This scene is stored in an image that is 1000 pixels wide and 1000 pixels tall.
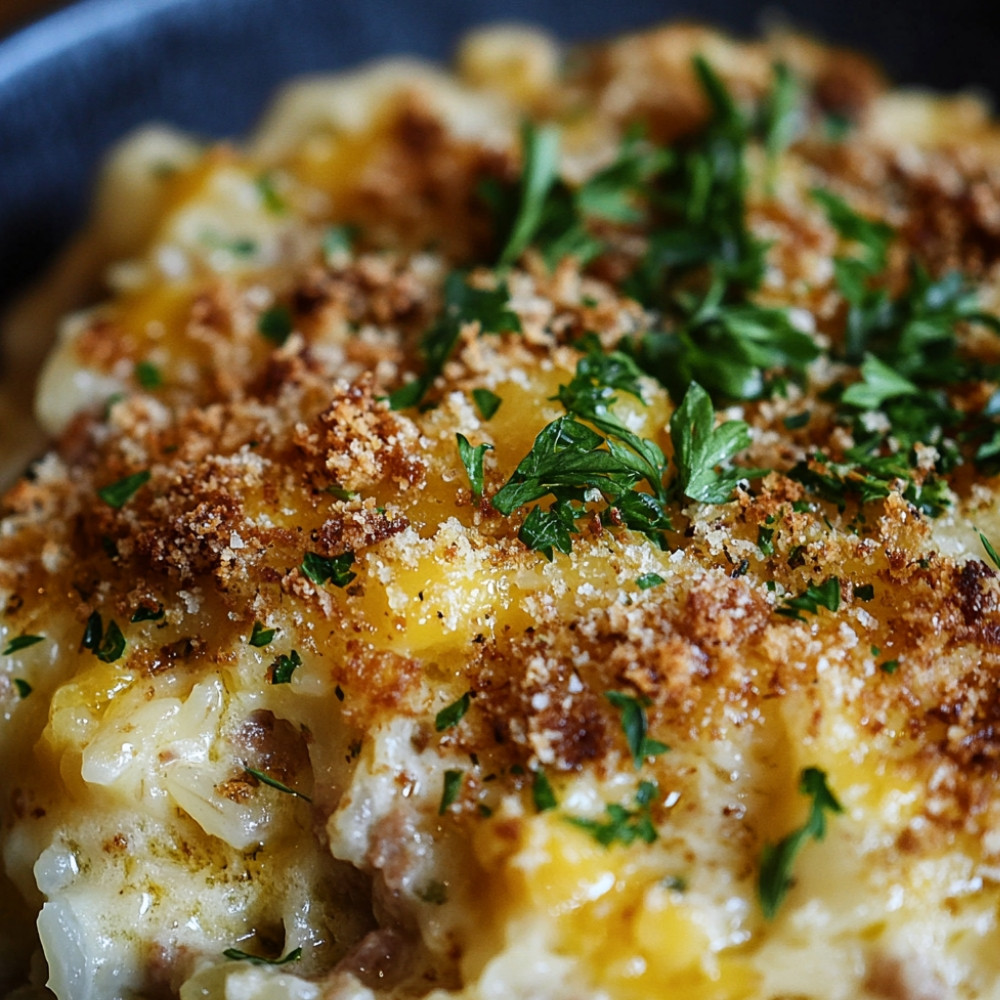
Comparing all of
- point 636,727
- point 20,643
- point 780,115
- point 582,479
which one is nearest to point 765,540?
point 582,479

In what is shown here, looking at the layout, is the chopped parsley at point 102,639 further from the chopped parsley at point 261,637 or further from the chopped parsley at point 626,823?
the chopped parsley at point 626,823

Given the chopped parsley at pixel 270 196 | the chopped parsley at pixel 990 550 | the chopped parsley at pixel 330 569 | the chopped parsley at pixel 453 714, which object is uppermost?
the chopped parsley at pixel 270 196

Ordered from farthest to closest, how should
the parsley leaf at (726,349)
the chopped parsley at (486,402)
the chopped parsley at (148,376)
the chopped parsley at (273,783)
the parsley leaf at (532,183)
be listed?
the parsley leaf at (532,183)
the chopped parsley at (148,376)
the parsley leaf at (726,349)
the chopped parsley at (486,402)
the chopped parsley at (273,783)

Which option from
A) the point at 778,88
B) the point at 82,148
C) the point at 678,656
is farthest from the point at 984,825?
the point at 82,148

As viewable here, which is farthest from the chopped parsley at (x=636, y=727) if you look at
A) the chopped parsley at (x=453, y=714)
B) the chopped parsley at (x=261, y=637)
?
the chopped parsley at (x=261, y=637)

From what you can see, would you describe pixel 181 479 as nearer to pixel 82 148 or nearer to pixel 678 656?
pixel 678 656
